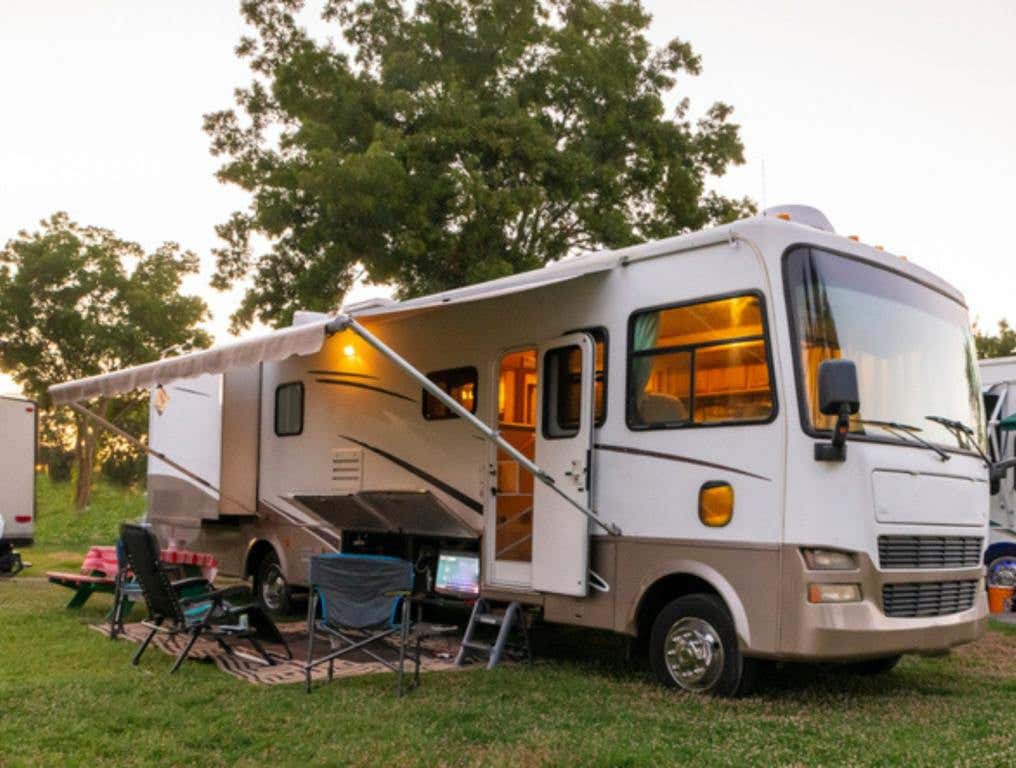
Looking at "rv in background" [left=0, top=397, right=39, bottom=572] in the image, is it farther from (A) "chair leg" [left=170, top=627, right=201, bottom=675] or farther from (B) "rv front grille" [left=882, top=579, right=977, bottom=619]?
(B) "rv front grille" [left=882, top=579, right=977, bottom=619]

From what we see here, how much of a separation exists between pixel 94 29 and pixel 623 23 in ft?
26.4

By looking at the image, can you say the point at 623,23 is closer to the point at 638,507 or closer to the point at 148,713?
the point at 638,507

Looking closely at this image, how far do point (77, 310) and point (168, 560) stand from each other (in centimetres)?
1549

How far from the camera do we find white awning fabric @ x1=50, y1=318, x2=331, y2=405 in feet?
24.3

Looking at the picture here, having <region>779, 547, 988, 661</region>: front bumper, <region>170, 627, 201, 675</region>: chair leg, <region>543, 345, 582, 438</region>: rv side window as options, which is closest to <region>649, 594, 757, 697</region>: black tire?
<region>779, 547, 988, 661</region>: front bumper

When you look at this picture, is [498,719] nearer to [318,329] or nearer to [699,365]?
[699,365]

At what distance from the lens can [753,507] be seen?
21.6 ft

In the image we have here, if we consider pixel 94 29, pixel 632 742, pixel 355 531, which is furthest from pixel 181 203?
pixel 632 742

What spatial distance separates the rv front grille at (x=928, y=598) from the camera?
6.52 m

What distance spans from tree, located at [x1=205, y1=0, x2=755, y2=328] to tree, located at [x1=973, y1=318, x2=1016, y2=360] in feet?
63.2

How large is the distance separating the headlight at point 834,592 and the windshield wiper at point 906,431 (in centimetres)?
95

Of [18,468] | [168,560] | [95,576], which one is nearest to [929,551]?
[95,576]

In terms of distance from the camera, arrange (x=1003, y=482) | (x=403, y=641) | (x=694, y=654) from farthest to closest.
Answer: (x=1003, y=482)
(x=694, y=654)
(x=403, y=641)

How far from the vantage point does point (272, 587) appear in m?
11.2
